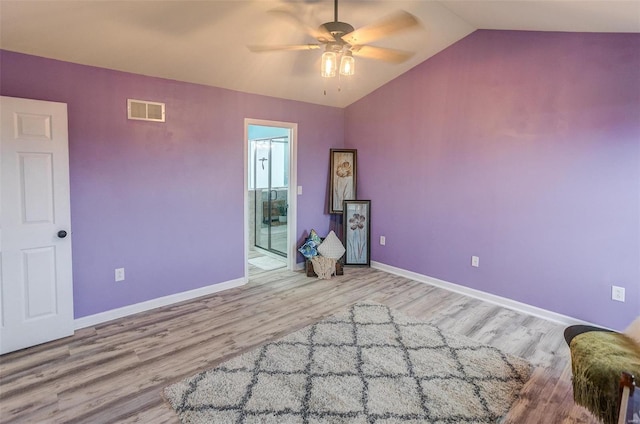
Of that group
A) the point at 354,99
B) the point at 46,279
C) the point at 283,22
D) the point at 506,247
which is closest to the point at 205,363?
the point at 46,279

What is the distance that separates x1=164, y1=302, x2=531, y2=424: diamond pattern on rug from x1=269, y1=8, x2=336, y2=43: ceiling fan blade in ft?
7.59

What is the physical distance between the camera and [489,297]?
3803 mm

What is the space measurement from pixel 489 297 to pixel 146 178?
3813 mm

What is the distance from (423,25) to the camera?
3.36m

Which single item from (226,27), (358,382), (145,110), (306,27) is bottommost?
(358,382)

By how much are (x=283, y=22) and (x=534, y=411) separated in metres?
3.35

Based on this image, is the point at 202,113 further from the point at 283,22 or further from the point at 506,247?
the point at 506,247

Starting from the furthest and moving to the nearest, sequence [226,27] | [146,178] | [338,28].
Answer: [146,178] < [226,27] < [338,28]

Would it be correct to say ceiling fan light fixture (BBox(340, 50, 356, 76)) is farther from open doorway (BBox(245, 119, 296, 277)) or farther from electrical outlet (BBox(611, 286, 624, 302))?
electrical outlet (BBox(611, 286, 624, 302))

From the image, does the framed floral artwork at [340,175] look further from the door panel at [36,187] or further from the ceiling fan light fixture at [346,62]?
the door panel at [36,187]

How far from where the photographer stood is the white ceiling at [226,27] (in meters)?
2.43

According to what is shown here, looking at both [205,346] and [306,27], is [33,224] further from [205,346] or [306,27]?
[306,27]

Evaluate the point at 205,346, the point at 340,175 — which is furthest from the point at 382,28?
the point at 205,346

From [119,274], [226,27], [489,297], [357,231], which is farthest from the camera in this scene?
[357,231]
